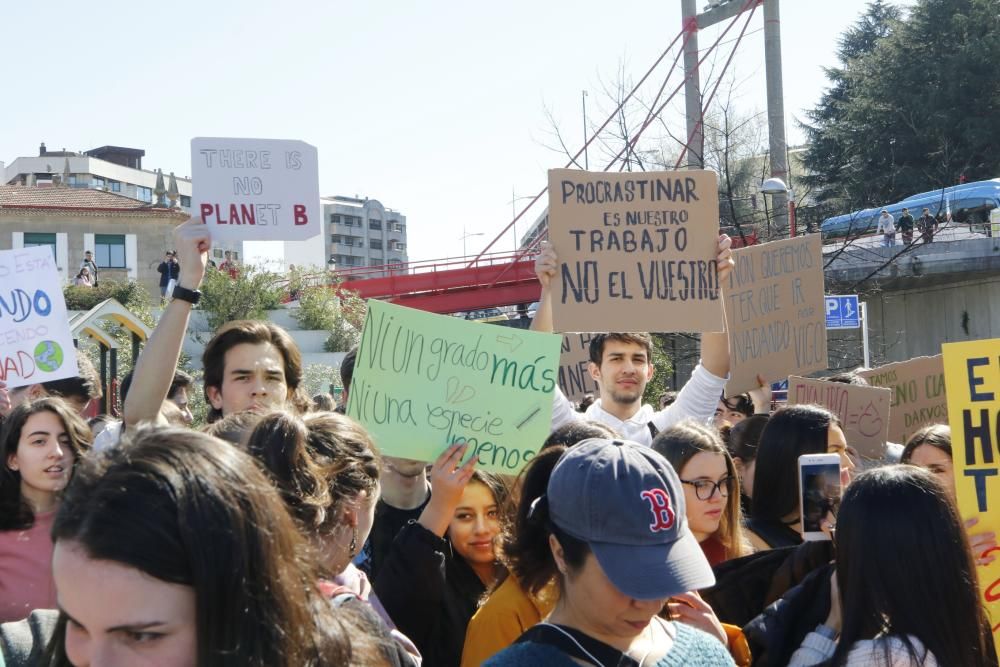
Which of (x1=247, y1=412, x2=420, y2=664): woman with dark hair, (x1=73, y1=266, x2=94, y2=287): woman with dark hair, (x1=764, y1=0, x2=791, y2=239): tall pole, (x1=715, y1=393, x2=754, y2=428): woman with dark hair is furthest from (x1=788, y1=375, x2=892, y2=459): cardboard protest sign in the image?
(x1=73, y1=266, x2=94, y2=287): woman with dark hair

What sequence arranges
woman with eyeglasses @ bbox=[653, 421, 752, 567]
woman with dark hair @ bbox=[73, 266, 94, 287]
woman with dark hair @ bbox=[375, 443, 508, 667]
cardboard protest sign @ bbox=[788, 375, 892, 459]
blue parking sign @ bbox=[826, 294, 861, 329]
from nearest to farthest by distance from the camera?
woman with dark hair @ bbox=[375, 443, 508, 667]
woman with eyeglasses @ bbox=[653, 421, 752, 567]
cardboard protest sign @ bbox=[788, 375, 892, 459]
blue parking sign @ bbox=[826, 294, 861, 329]
woman with dark hair @ bbox=[73, 266, 94, 287]

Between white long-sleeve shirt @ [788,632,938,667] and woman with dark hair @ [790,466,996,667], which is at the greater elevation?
woman with dark hair @ [790,466,996,667]

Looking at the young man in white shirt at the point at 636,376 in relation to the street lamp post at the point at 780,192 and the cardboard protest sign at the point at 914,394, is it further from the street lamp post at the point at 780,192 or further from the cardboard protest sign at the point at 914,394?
the street lamp post at the point at 780,192

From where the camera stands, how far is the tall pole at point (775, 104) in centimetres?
1864

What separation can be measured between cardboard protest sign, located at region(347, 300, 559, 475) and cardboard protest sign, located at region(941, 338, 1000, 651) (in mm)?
1439

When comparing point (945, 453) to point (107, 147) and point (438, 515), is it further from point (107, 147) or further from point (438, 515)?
point (107, 147)

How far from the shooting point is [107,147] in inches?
3814

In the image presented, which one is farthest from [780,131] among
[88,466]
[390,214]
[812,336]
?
[390,214]

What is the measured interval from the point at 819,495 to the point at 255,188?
265 cm

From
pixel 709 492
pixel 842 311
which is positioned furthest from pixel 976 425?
pixel 842 311

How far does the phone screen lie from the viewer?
3.26 m

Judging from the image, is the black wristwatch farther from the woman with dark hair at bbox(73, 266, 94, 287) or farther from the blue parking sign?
the woman with dark hair at bbox(73, 266, 94, 287)

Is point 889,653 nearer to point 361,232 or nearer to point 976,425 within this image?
point 976,425

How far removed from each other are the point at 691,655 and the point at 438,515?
1097 millimetres
